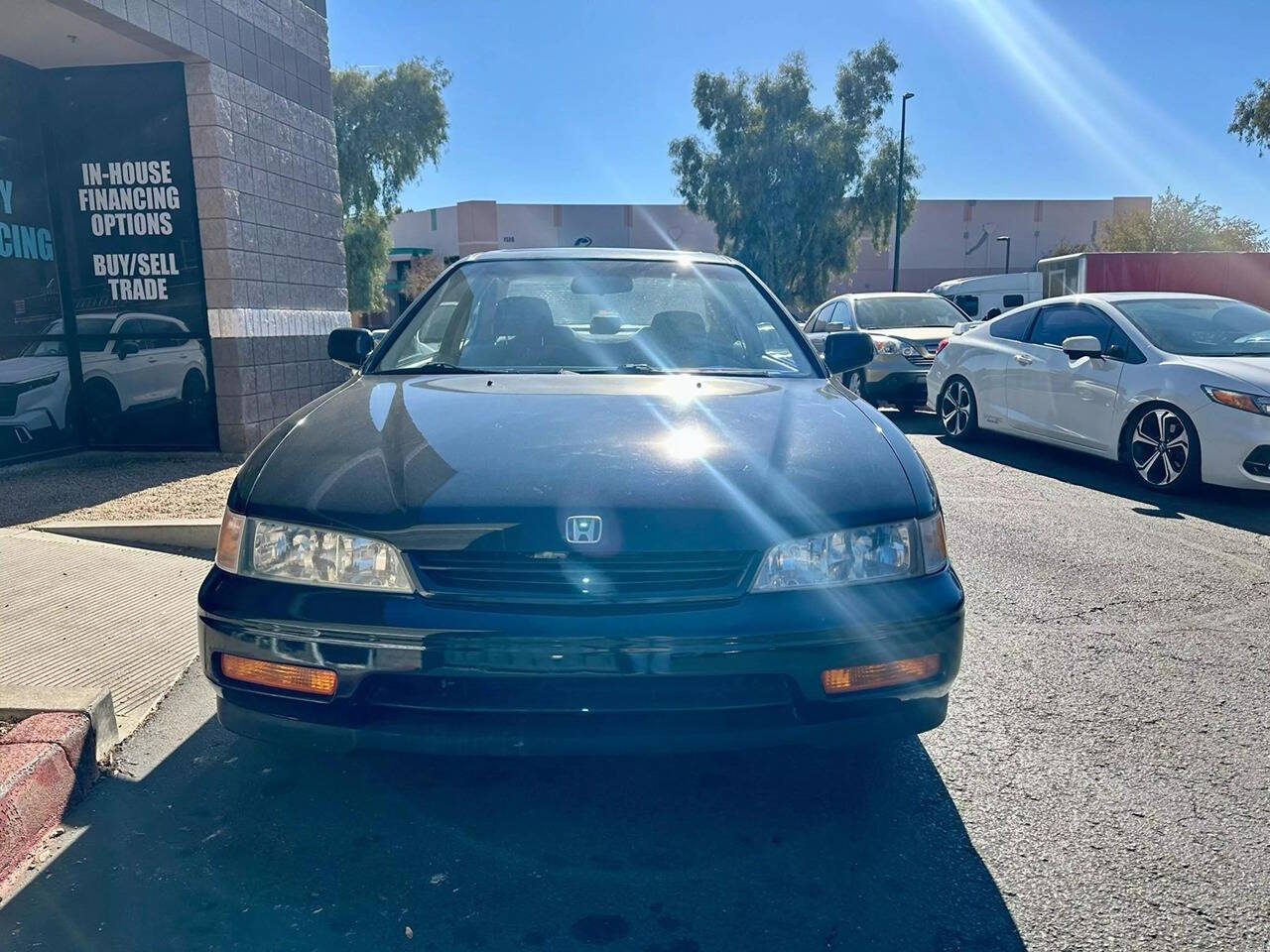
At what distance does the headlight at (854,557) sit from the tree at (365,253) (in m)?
31.6

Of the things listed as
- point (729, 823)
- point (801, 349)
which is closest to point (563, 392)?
point (801, 349)

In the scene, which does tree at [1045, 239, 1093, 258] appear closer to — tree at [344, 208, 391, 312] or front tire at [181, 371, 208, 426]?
tree at [344, 208, 391, 312]

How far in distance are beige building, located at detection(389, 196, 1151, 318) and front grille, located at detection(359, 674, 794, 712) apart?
1957 inches

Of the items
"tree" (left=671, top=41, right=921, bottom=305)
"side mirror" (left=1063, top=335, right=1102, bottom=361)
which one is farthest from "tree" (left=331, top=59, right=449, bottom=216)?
"side mirror" (left=1063, top=335, right=1102, bottom=361)

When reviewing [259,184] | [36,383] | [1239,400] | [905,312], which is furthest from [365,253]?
[1239,400]

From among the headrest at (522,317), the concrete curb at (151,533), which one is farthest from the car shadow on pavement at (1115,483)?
the concrete curb at (151,533)

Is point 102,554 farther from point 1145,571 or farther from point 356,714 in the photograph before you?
point 1145,571

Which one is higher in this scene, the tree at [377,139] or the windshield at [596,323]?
the tree at [377,139]

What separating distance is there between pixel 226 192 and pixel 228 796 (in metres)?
6.36

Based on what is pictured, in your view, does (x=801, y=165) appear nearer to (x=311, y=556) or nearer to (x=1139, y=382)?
(x=1139, y=382)

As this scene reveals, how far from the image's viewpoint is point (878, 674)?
2303 millimetres

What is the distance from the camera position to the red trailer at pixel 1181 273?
19828 millimetres

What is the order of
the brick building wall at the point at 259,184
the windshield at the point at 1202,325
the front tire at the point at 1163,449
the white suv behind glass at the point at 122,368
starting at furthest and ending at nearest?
the white suv behind glass at the point at 122,368 < the brick building wall at the point at 259,184 < the windshield at the point at 1202,325 < the front tire at the point at 1163,449

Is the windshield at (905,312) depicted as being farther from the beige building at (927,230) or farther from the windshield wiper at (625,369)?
the beige building at (927,230)
